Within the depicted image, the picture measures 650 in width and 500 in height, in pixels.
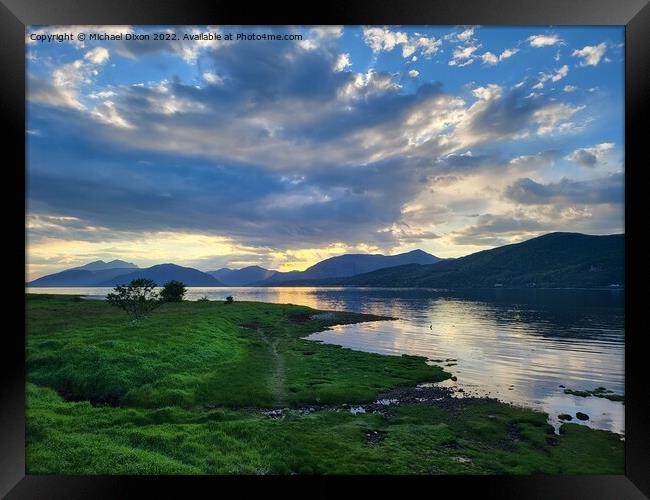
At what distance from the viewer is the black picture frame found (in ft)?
21.9

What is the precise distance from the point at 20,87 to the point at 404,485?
11.7 m

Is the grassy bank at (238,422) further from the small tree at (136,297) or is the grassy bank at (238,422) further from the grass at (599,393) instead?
the grass at (599,393)

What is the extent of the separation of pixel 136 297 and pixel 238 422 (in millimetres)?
20233

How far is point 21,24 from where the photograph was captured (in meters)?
6.98

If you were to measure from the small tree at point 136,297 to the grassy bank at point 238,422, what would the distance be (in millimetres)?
4696

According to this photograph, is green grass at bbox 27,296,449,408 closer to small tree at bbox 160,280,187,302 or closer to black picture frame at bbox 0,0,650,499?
black picture frame at bbox 0,0,650,499

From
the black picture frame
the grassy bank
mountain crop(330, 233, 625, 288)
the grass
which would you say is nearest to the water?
the grass

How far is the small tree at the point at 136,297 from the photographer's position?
2550cm

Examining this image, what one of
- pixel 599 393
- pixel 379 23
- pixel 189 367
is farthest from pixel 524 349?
pixel 379 23

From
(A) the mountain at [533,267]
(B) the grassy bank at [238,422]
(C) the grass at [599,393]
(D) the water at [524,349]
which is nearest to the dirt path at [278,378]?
(B) the grassy bank at [238,422]

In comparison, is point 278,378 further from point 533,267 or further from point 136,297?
point 533,267

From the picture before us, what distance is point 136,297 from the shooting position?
26.0 metres

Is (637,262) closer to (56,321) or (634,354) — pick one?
(634,354)

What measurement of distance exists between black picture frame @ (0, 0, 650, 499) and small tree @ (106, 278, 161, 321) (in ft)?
68.4
